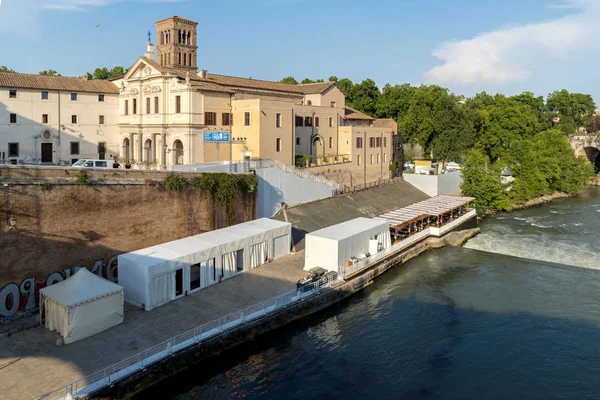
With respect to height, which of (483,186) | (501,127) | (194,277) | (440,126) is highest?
(501,127)

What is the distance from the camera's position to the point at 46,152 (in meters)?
42.4

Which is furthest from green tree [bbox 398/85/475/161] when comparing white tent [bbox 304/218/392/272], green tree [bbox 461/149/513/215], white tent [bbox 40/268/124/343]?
white tent [bbox 40/268/124/343]

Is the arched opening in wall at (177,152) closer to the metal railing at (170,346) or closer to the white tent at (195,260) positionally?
the white tent at (195,260)

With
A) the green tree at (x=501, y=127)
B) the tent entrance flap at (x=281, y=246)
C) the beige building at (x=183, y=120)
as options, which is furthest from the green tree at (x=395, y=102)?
the tent entrance flap at (x=281, y=246)

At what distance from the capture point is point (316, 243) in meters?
29.7

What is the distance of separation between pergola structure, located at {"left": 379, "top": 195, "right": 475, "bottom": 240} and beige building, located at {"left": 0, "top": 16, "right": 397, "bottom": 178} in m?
9.92

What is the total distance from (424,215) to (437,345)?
19835 millimetres

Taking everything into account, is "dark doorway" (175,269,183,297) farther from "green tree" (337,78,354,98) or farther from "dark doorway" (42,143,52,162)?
"green tree" (337,78,354,98)

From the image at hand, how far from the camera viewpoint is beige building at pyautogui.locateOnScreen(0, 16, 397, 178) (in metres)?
41.0

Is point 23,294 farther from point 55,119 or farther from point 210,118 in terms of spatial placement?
point 55,119

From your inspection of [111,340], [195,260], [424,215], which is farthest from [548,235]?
[111,340]

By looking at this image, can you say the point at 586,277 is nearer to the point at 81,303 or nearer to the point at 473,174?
the point at 473,174

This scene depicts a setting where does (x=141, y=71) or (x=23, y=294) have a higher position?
(x=141, y=71)

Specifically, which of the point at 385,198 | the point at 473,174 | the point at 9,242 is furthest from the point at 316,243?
the point at 473,174
